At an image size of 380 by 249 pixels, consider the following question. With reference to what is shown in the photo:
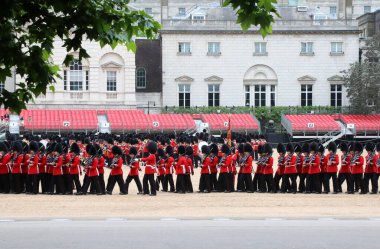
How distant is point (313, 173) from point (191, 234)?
1039 centimetres

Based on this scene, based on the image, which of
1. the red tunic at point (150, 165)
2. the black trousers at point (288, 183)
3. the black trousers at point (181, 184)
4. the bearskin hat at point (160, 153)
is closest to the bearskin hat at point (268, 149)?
the black trousers at point (288, 183)

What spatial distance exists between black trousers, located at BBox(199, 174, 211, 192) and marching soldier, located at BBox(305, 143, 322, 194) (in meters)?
2.80

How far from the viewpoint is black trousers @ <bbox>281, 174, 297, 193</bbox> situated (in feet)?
86.6

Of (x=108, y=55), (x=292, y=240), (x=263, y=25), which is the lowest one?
(x=292, y=240)

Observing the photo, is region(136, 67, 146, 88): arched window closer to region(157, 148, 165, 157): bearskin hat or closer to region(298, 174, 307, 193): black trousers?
region(157, 148, 165, 157): bearskin hat

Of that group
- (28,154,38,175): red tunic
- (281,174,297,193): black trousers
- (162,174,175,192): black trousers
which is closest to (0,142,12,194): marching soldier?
(28,154,38,175): red tunic

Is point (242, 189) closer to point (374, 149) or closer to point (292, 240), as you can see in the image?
point (374, 149)

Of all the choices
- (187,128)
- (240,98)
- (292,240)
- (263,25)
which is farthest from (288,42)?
(263,25)

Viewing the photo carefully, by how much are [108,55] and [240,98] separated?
9.32 metres

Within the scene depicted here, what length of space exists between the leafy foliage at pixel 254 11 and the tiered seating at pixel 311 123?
47.1 m

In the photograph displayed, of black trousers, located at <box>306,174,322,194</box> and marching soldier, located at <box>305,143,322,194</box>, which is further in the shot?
black trousers, located at <box>306,174,322,194</box>

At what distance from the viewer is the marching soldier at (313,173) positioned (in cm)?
2605

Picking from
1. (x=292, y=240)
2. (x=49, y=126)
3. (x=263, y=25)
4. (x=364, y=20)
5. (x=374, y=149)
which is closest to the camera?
(x=263, y=25)

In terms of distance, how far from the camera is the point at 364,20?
71.6 meters
